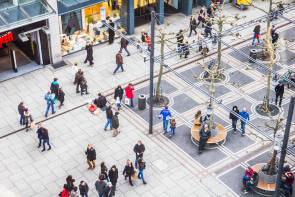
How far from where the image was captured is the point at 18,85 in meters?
32.8

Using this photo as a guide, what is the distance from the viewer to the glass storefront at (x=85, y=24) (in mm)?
35562

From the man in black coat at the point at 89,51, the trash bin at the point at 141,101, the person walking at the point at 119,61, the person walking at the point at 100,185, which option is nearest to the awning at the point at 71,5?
the man in black coat at the point at 89,51

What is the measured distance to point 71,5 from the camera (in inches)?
1320

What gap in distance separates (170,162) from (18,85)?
37.7ft

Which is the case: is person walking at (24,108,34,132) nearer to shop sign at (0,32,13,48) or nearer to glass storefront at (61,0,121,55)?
shop sign at (0,32,13,48)

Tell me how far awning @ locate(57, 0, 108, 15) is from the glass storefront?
4.04ft

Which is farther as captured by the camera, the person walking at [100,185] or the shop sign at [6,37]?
the shop sign at [6,37]

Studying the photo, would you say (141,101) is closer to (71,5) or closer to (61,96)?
(61,96)

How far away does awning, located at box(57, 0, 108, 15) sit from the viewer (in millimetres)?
33250

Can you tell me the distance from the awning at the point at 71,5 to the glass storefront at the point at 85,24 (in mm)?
1231

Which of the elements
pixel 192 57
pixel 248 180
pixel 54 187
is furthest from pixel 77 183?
pixel 192 57

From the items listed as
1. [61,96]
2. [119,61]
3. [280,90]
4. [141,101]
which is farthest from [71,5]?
[280,90]

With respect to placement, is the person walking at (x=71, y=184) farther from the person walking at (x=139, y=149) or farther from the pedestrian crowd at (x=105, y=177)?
the person walking at (x=139, y=149)

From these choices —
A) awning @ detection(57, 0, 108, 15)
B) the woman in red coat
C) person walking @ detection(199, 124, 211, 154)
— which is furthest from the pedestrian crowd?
awning @ detection(57, 0, 108, 15)
